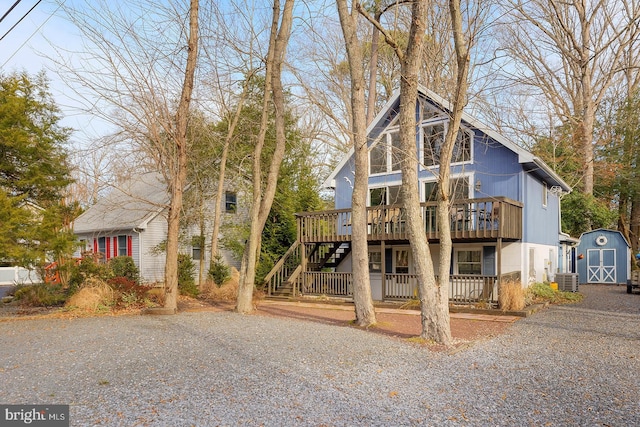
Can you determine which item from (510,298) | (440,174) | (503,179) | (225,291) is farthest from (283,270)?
(440,174)

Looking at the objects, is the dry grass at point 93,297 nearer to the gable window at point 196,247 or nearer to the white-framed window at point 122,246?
the gable window at point 196,247

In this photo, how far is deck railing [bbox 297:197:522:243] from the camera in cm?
1192

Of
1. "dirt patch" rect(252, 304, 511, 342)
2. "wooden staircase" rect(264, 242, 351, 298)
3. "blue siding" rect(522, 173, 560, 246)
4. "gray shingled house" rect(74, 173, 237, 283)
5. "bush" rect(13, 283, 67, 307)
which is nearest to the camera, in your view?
"dirt patch" rect(252, 304, 511, 342)

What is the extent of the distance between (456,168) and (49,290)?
13.2m

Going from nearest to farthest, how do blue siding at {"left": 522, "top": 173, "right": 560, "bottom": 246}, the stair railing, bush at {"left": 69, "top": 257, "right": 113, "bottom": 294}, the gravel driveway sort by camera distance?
the gravel driveway → bush at {"left": 69, "top": 257, "right": 113, "bottom": 294} → blue siding at {"left": 522, "top": 173, "right": 560, "bottom": 246} → the stair railing

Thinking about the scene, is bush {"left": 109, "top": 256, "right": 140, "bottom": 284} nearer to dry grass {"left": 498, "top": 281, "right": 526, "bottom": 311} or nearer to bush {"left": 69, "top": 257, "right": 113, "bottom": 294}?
bush {"left": 69, "top": 257, "right": 113, "bottom": 294}

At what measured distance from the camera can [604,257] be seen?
20172 millimetres

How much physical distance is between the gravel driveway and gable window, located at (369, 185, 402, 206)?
756 centimetres

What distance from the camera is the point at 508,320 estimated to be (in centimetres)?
1027

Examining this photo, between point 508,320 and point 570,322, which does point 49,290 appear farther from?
point 570,322

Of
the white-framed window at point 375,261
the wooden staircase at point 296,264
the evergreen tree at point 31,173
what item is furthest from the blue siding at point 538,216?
the evergreen tree at point 31,173

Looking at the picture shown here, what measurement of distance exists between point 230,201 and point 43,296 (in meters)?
9.46

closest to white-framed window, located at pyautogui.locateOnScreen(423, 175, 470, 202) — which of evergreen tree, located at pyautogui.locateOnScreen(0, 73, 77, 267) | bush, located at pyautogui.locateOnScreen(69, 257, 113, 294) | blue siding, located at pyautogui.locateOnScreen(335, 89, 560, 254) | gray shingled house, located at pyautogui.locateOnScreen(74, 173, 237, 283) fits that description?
blue siding, located at pyautogui.locateOnScreen(335, 89, 560, 254)

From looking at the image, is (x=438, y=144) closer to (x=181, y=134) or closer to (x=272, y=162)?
(x=272, y=162)
